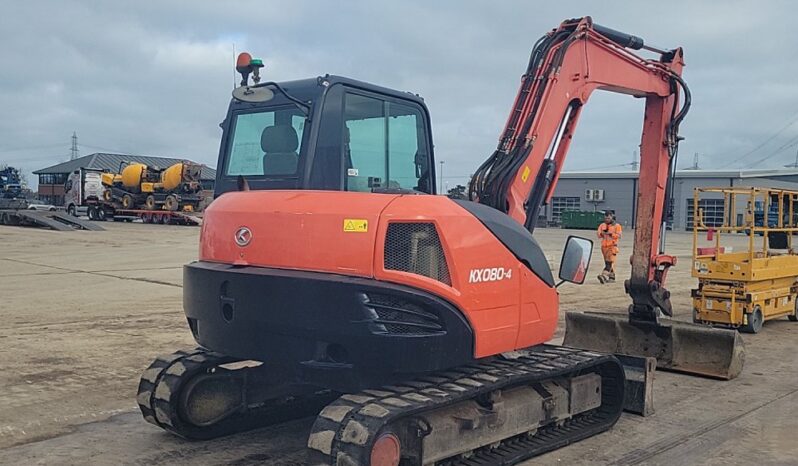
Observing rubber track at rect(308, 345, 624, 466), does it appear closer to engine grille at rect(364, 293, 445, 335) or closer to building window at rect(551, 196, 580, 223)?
engine grille at rect(364, 293, 445, 335)

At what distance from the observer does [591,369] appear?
6133 millimetres

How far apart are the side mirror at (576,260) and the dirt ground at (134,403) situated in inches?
52.1

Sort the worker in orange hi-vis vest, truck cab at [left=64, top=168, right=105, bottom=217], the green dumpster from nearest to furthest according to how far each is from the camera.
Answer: the worker in orange hi-vis vest → truck cab at [left=64, top=168, right=105, bottom=217] → the green dumpster

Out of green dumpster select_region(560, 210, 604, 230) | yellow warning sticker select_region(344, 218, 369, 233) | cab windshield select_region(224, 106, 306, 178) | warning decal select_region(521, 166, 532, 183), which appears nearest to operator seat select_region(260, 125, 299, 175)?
cab windshield select_region(224, 106, 306, 178)

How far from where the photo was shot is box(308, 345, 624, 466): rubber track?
418 centimetres

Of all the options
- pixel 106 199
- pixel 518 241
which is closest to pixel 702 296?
pixel 518 241

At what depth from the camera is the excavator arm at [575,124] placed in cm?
605

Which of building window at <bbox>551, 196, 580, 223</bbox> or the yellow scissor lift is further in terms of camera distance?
building window at <bbox>551, 196, 580, 223</bbox>

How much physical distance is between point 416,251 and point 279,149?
1.40 metres

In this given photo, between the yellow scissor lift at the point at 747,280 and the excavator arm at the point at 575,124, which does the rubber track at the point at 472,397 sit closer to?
the excavator arm at the point at 575,124

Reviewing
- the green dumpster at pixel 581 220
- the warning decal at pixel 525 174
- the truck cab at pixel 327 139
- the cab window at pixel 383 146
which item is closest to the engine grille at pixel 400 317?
→ the truck cab at pixel 327 139

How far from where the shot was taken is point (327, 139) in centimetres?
500

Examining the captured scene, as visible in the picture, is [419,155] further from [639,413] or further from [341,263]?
[639,413]

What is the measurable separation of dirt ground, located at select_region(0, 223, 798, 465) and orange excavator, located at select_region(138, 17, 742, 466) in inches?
12.6
